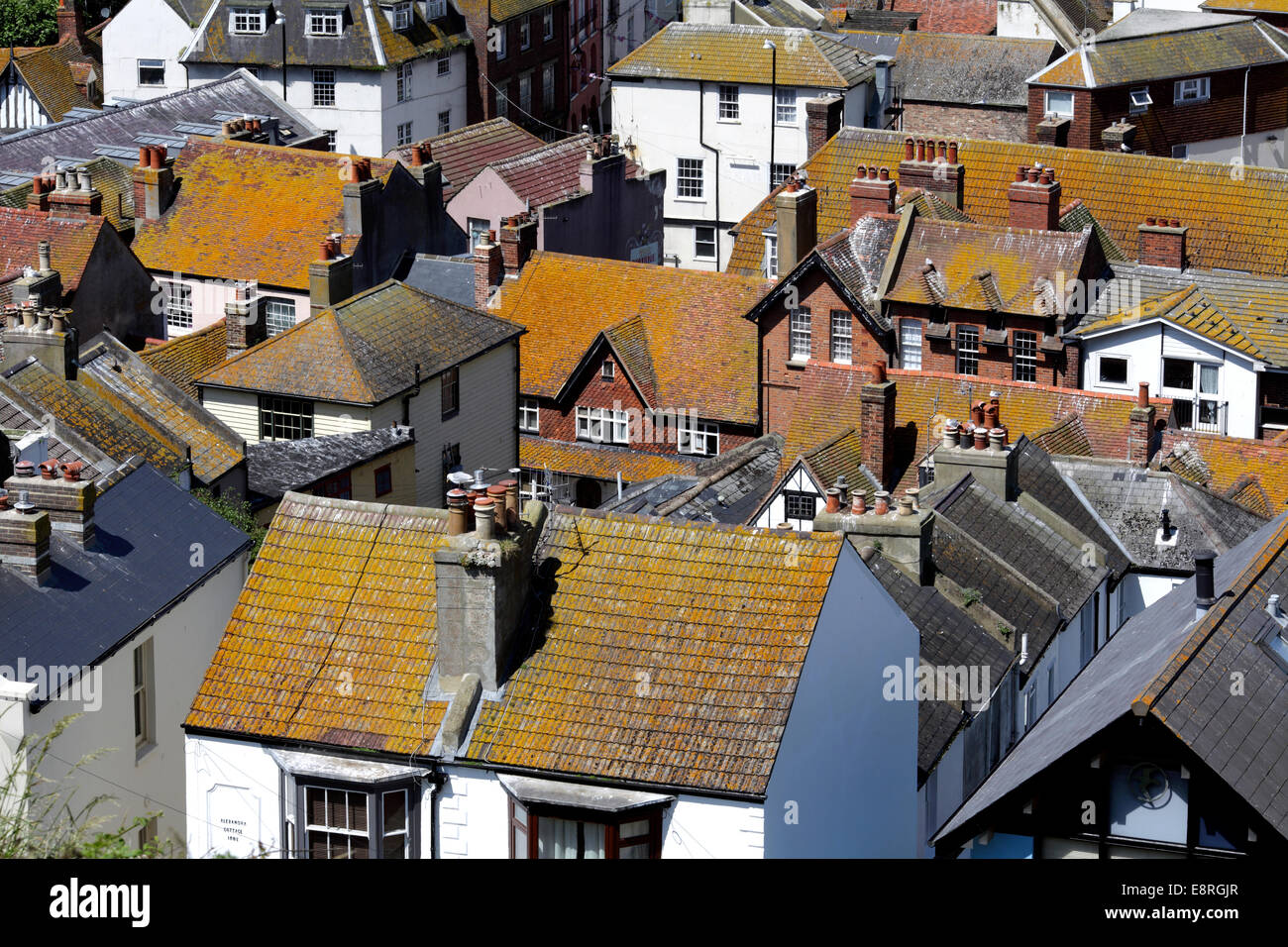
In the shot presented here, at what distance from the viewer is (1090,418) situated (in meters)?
51.4

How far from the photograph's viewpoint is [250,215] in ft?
213

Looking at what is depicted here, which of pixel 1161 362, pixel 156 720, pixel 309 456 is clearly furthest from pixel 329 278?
pixel 156 720

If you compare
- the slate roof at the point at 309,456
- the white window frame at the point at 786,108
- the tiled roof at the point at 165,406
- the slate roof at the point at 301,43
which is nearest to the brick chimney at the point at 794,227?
the slate roof at the point at 309,456

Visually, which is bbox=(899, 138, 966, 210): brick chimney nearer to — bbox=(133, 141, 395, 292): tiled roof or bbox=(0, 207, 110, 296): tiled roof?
bbox=(133, 141, 395, 292): tiled roof

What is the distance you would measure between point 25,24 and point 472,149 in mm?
35473

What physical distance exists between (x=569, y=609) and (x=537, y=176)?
163 ft

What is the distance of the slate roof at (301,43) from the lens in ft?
282

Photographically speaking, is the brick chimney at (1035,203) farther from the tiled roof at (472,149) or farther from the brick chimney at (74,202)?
the brick chimney at (74,202)

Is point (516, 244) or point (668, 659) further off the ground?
point (668, 659)

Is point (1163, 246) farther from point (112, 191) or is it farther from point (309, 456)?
Result: point (112, 191)

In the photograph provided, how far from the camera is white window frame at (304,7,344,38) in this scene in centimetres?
8625

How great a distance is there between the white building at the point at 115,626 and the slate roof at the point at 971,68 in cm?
6082
